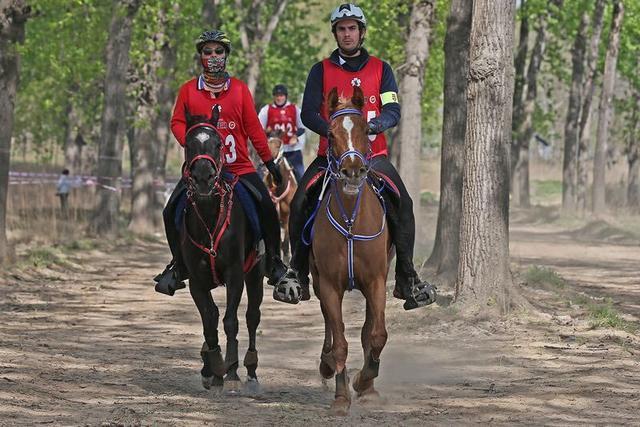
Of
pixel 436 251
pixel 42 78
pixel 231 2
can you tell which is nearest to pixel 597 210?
pixel 231 2

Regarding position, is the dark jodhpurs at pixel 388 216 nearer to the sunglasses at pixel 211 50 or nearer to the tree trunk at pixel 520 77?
the sunglasses at pixel 211 50

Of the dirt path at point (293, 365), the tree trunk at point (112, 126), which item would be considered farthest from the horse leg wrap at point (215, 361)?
the tree trunk at point (112, 126)

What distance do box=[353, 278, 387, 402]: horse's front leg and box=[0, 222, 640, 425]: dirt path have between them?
0.18m

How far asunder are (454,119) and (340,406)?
9.20 metres

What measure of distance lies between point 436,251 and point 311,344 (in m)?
5.18

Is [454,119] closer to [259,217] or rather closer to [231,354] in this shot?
[259,217]

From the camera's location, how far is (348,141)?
9391 millimetres

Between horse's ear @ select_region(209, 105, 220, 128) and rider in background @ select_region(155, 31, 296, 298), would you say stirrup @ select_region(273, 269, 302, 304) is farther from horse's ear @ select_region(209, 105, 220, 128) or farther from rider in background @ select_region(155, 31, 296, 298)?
horse's ear @ select_region(209, 105, 220, 128)

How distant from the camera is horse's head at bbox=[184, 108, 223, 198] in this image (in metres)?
10.2

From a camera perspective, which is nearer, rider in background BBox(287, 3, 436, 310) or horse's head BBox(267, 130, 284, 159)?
rider in background BBox(287, 3, 436, 310)

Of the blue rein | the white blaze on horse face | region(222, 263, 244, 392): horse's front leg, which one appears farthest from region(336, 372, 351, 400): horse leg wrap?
the white blaze on horse face

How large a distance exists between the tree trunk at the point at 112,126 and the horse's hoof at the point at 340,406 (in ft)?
67.7

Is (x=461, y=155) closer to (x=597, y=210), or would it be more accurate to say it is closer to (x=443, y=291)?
(x=443, y=291)

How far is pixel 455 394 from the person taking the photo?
35.1ft
